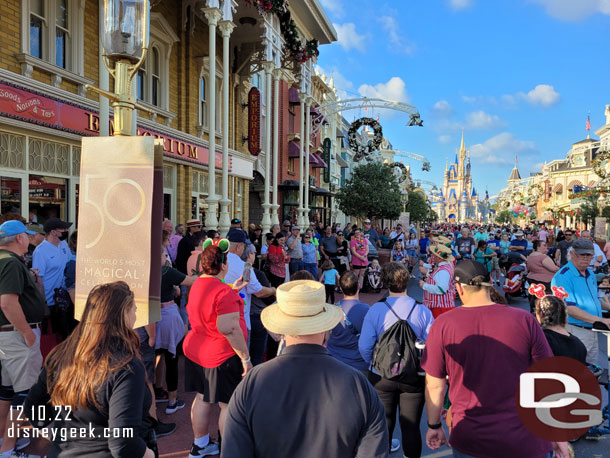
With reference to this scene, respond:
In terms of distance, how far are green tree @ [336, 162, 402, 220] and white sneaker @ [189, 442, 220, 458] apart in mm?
27017

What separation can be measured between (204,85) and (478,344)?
16411 millimetres

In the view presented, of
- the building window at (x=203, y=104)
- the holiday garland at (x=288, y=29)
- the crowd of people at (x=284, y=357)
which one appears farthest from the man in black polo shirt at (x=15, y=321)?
the building window at (x=203, y=104)

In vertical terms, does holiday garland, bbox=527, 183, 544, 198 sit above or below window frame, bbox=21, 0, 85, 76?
above

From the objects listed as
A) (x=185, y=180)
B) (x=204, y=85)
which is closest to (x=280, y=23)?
(x=204, y=85)

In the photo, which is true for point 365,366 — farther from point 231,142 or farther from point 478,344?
point 231,142

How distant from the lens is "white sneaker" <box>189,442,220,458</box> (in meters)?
3.93

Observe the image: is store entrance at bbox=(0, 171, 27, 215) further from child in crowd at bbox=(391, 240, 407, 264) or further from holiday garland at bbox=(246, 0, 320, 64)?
child in crowd at bbox=(391, 240, 407, 264)

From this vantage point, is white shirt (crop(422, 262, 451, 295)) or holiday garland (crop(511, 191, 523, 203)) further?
holiday garland (crop(511, 191, 523, 203))

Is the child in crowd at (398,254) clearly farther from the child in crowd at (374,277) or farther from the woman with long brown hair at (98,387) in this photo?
the woman with long brown hair at (98,387)

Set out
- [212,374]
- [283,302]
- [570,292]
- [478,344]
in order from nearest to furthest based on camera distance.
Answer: [283,302] < [478,344] < [212,374] < [570,292]

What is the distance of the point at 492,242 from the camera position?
12758 millimetres

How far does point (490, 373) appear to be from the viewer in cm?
260

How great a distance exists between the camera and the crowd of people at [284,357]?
1845 millimetres

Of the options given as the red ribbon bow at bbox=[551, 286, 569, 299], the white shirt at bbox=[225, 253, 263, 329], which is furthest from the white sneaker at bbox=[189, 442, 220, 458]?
the red ribbon bow at bbox=[551, 286, 569, 299]
